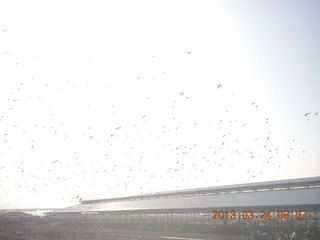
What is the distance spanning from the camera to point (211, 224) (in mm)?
49375

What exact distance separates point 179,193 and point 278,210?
31600 mm

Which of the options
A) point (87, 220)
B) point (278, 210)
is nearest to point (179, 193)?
point (87, 220)

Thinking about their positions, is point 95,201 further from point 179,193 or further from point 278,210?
point 278,210
